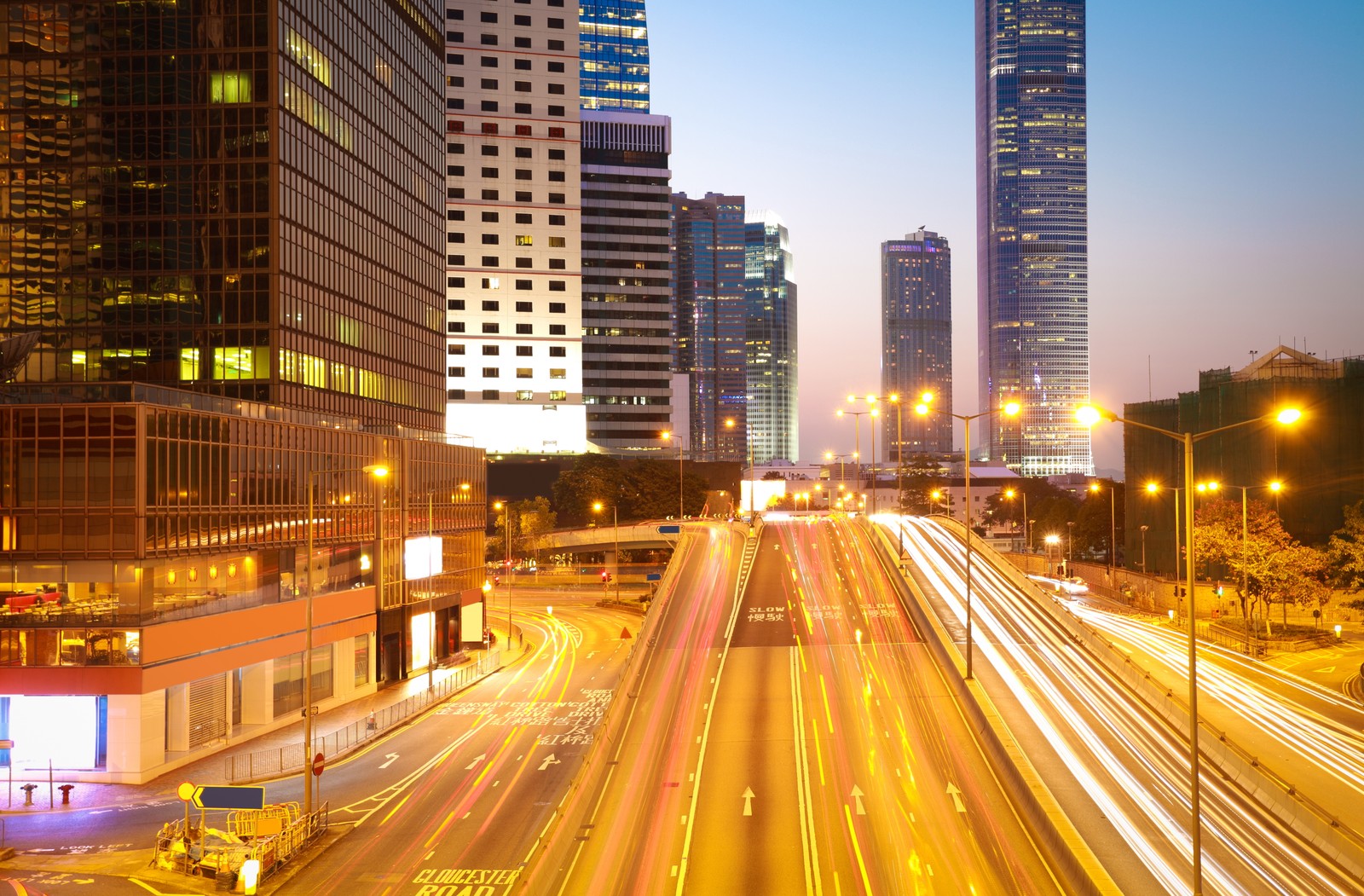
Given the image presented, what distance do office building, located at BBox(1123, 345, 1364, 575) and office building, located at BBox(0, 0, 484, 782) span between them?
58.4 meters

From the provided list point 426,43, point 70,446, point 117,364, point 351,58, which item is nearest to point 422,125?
point 426,43

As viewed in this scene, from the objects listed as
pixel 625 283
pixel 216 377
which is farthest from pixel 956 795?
pixel 625 283

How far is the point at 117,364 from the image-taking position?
70375 millimetres

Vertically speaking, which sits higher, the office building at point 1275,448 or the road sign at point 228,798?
the office building at point 1275,448

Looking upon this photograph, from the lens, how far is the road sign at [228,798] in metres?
29.3

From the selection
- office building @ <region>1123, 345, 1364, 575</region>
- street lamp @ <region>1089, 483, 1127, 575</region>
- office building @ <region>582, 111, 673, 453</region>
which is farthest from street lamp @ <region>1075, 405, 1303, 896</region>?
office building @ <region>582, 111, 673, 453</region>

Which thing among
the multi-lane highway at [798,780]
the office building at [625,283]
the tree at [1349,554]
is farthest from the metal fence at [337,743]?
the office building at [625,283]

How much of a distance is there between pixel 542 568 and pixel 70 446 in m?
77.1

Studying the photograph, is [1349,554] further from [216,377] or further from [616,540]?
[216,377]

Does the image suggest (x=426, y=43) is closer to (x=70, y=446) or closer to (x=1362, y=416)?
(x=70, y=446)

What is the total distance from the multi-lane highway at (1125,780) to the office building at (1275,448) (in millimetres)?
38430

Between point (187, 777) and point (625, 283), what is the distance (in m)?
146

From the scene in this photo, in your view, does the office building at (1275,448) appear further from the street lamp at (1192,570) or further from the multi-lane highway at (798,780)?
the street lamp at (1192,570)

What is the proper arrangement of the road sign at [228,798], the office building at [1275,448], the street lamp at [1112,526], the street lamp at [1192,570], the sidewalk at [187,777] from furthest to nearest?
the street lamp at [1112,526]
the office building at [1275,448]
the sidewalk at [187,777]
the road sign at [228,798]
the street lamp at [1192,570]
